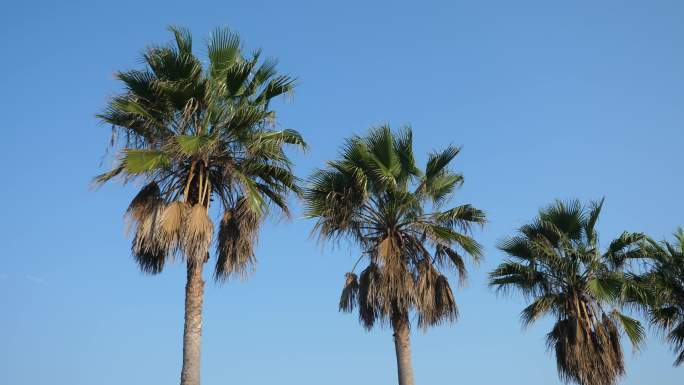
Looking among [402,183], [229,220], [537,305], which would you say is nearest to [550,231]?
[537,305]

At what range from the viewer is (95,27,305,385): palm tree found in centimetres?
1570

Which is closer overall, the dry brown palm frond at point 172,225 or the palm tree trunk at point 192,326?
the palm tree trunk at point 192,326

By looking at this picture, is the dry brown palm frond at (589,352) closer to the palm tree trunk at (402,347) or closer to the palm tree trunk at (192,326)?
the palm tree trunk at (402,347)

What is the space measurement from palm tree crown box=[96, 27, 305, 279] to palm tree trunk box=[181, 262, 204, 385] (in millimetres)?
542

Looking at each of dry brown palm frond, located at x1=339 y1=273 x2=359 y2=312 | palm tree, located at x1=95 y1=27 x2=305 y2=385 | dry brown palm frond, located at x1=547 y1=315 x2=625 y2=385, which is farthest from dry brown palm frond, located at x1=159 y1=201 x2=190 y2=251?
dry brown palm frond, located at x1=547 y1=315 x2=625 y2=385

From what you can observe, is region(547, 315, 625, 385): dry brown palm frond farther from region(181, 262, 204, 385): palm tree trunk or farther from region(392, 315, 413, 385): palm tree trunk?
region(181, 262, 204, 385): palm tree trunk

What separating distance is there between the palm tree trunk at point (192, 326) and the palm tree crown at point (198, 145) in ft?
1.78

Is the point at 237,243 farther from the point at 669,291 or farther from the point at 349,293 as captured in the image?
the point at 669,291

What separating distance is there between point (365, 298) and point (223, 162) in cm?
486

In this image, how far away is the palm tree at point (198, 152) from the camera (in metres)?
15.7

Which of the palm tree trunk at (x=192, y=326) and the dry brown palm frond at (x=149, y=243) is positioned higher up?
the dry brown palm frond at (x=149, y=243)

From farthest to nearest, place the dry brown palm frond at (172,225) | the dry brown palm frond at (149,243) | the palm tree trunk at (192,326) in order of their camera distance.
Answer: the dry brown palm frond at (149,243)
the dry brown palm frond at (172,225)
the palm tree trunk at (192,326)

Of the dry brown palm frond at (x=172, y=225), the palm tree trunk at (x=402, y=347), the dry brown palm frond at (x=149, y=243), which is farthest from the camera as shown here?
the palm tree trunk at (x=402, y=347)

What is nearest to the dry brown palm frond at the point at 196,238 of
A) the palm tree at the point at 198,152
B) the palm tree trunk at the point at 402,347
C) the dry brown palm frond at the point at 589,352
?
the palm tree at the point at 198,152
